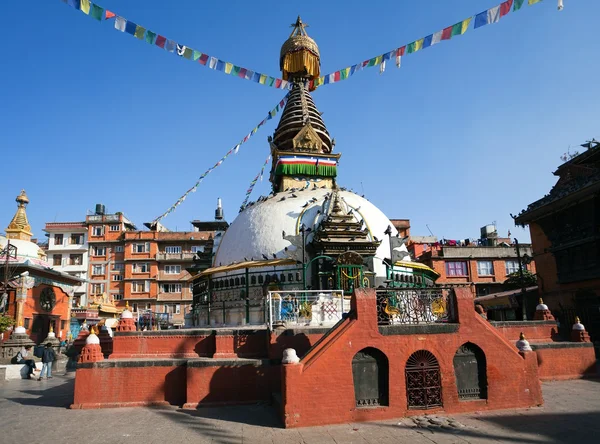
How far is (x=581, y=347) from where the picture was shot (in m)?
14.4

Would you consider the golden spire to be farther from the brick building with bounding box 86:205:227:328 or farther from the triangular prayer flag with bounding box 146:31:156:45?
the triangular prayer flag with bounding box 146:31:156:45

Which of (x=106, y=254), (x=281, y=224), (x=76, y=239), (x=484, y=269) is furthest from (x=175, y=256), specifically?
(x=281, y=224)

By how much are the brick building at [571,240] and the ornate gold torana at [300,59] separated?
60.0 feet

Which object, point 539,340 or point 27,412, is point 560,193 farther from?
point 27,412

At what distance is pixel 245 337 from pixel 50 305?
84.6 ft

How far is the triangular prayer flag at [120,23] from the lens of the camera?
16203mm

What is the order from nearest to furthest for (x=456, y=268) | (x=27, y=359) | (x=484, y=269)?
(x=27, y=359) < (x=456, y=268) < (x=484, y=269)

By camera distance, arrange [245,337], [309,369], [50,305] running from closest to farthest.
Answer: [309,369] → [245,337] → [50,305]

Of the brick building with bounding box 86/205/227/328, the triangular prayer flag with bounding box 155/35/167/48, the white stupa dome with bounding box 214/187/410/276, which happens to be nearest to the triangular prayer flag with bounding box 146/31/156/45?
the triangular prayer flag with bounding box 155/35/167/48

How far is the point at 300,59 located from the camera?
105 ft

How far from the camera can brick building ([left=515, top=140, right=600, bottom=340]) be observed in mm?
23656

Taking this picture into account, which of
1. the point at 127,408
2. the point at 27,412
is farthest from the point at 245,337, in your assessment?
the point at 27,412

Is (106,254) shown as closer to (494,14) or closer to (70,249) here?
(70,249)

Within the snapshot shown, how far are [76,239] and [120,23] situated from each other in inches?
1753
